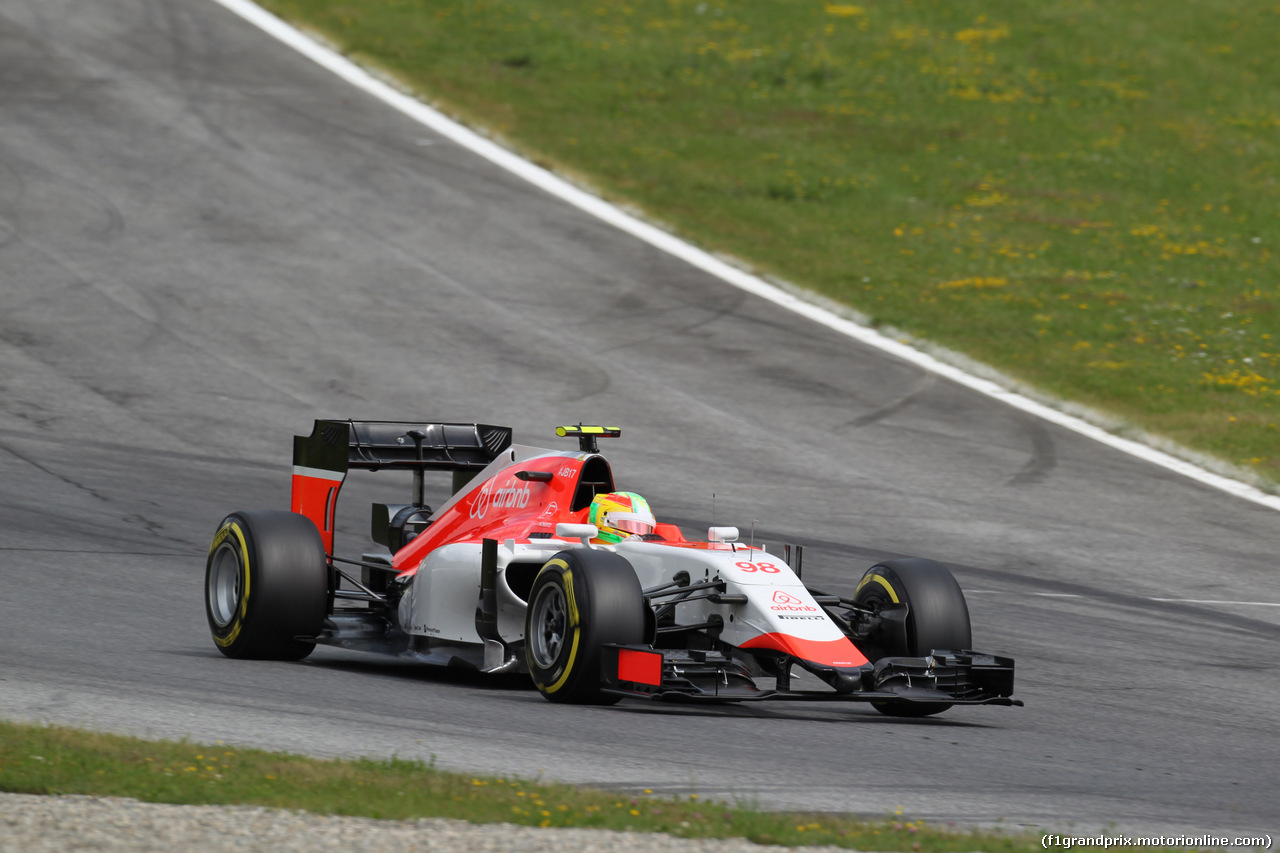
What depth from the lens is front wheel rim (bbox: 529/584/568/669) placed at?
961 centimetres

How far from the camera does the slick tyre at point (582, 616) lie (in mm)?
9133

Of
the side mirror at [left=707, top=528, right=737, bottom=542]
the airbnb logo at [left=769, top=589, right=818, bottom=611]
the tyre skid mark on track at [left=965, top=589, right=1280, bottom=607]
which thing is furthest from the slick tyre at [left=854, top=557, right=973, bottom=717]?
the tyre skid mark on track at [left=965, top=589, right=1280, bottom=607]

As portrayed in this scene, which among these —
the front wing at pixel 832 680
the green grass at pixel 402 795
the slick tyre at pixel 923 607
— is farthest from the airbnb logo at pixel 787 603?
the green grass at pixel 402 795

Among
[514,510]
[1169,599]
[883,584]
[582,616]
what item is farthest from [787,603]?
[1169,599]

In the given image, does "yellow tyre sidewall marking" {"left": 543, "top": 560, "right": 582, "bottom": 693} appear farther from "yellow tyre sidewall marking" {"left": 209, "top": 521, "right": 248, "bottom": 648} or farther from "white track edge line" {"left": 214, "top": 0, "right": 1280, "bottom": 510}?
"white track edge line" {"left": 214, "top": 0, "right": 1280, "bottom": 510}

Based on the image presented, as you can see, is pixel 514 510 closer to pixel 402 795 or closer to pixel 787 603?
pixel 787 603

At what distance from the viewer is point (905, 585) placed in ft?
33.0

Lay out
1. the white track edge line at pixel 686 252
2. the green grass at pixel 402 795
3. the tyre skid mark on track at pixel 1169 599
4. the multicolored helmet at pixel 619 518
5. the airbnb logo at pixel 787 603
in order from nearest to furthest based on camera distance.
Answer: the green grass at pixel 402 795 → the airbnb logo at pixel 787 603 → the multicolored helmet at pixel 619 518 → the tyre skid mark on track at pixel 1169 599 → the white track edge line at pixel 686 252

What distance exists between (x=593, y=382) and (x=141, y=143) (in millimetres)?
11860

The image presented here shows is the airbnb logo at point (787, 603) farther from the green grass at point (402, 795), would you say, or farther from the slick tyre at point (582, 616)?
the green grass at point (402, 795)

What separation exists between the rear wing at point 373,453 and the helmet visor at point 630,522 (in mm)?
2029

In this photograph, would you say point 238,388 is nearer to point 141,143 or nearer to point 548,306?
point 548,306

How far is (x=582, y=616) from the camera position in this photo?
9.12 metres

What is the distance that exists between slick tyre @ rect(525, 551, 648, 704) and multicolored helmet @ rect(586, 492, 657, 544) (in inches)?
35.3
